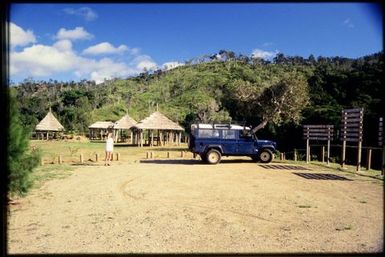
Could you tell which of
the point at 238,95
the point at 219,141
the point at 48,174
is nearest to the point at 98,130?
the point at 238,95

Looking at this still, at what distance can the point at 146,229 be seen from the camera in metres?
6.88

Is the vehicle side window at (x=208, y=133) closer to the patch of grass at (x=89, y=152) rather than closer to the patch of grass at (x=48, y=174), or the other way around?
the patch of grass at (x=89, y=152)

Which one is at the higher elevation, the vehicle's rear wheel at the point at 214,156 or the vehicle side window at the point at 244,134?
the vehicle side window at the point at 244,134


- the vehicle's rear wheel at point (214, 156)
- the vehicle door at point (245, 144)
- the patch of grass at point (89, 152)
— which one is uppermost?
the vehicle door at point (245, 144)

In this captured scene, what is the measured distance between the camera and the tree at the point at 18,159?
8469mm

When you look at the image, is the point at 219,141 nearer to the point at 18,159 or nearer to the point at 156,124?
the point at 18,159

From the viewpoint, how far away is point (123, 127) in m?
46.8

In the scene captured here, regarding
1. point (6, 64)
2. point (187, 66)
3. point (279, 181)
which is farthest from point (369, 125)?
point (187, 66)

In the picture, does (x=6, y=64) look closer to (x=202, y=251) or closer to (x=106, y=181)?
(x=202, y=251)

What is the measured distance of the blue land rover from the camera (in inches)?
748

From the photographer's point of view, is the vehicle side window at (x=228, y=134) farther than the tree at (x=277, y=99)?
No

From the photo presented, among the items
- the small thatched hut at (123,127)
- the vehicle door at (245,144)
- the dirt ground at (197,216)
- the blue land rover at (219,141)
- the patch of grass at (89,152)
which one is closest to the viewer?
the dirt ground at (197,216)

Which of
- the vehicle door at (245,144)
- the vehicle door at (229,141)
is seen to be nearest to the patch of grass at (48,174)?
the vehicle door at (229,141)

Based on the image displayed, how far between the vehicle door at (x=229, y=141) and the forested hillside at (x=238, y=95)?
6.88 m
